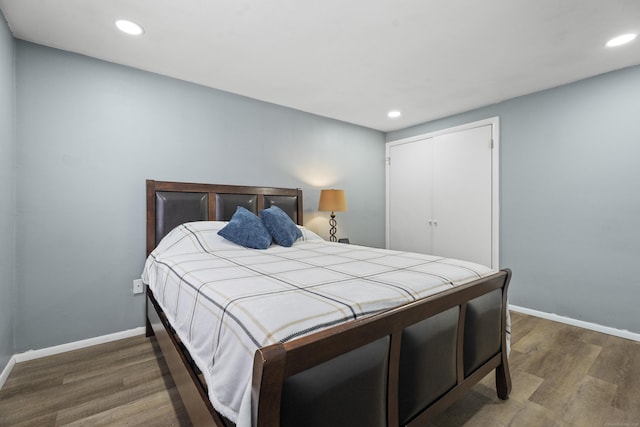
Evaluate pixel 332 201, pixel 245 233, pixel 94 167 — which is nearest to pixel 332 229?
pixel 332 201

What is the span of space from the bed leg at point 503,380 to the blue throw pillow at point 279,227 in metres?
1.76

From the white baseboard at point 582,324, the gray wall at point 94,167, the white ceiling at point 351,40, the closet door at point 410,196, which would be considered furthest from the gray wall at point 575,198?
the gray wall at point 94,167

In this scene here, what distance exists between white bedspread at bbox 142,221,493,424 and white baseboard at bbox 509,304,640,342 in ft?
6.44

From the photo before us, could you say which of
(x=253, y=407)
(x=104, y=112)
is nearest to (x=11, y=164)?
(x=104, y=112)

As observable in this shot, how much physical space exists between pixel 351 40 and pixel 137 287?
265 centimetres

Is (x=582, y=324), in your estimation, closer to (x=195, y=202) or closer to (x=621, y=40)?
(x=621, y=40)

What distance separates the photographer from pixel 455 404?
1617 millimetres

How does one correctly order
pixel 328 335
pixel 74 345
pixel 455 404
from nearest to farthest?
pixel 328 335 → pixel 455 404 → pixel 74 345

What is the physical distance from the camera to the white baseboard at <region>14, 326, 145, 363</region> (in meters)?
2.06

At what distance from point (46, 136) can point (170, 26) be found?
1.26 metres

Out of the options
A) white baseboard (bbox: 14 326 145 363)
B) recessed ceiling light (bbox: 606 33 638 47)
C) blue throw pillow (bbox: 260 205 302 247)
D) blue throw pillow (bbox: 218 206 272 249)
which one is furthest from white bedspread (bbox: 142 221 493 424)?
recessed ceiling light (bbox: 606 33 638 47)

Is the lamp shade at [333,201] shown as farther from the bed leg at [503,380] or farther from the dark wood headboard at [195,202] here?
the bed leg at [503,380]

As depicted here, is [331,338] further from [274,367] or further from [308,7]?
[308,7]

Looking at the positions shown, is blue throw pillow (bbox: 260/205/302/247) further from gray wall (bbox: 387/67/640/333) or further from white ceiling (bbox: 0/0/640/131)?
gray wall (bbox: 387/67/640/333)
